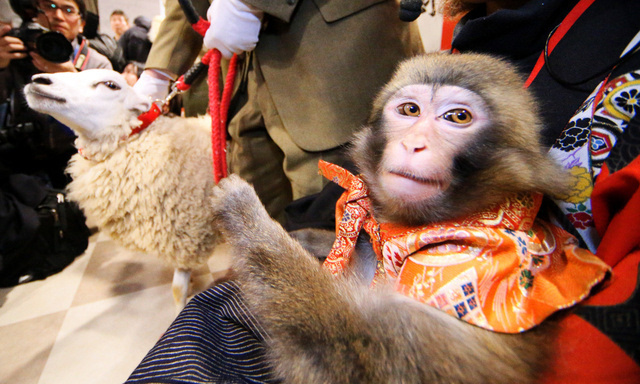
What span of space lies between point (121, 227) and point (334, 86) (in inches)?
35.1

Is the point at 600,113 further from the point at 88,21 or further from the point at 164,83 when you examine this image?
the point at 88,21

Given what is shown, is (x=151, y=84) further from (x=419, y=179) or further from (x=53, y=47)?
(x=419, y=179)

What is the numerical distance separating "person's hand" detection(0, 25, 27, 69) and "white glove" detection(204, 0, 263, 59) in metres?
0.87

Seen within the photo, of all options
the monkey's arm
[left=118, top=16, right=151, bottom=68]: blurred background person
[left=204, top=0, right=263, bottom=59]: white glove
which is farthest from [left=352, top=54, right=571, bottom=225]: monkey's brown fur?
[left=118, top=16, right=151, bottom=68]: blurred background person

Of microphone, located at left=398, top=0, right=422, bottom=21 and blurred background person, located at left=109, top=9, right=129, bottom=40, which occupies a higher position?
microphone, located at left=398, top=0, right=422, bottom=21

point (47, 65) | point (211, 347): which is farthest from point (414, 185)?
point (47, 65)

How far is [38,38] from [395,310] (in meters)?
1.61

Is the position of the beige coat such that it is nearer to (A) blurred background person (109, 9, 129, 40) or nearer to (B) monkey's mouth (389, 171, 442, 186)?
(B) monkey's mouth (389, 171, 442, 186)

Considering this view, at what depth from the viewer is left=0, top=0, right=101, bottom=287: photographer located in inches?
48.4

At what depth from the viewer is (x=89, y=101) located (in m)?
0.95

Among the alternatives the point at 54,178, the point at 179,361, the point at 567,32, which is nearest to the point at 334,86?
the point at 567,32

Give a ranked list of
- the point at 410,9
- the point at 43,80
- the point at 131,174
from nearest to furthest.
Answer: the point at 410,9 < the point at 43,80 < the point at 131,174

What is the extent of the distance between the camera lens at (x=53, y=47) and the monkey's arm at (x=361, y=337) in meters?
1.27

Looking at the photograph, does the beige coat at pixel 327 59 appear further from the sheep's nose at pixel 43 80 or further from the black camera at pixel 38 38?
the black camera at pixel 38 38
